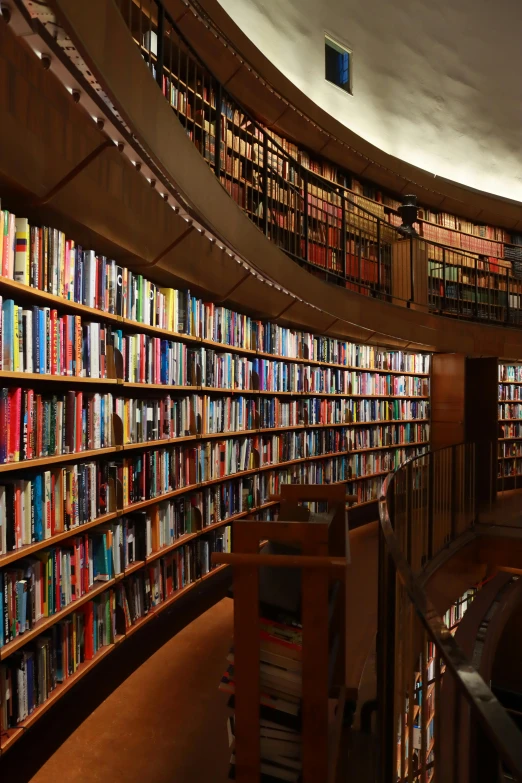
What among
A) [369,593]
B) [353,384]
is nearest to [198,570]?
[369,593]

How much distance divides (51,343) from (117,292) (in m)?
0.64

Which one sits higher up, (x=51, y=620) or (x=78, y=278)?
(x=78, y=278)

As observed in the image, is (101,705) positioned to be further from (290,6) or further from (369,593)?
(290,6)

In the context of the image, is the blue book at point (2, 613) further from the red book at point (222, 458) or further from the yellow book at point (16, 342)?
the red book at point (222, 458)

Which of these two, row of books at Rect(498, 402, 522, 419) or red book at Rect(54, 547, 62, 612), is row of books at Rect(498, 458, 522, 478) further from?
Answer: red book at Rect(54, 547, 62, 612)

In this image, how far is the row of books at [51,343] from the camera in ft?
6.85

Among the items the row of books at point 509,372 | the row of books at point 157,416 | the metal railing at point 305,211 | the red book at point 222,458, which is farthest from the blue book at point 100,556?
the row of books at point 509,372

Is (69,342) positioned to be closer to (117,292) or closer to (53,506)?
(117,292)

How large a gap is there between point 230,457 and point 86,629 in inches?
74.7

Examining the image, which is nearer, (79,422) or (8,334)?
(8,334)

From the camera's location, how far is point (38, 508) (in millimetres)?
2266

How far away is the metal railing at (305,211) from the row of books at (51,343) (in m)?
1.12

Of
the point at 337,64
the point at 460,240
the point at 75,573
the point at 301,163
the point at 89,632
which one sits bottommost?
the point at 89,632

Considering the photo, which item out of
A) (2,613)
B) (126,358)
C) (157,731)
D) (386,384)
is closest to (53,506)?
(2,613)
